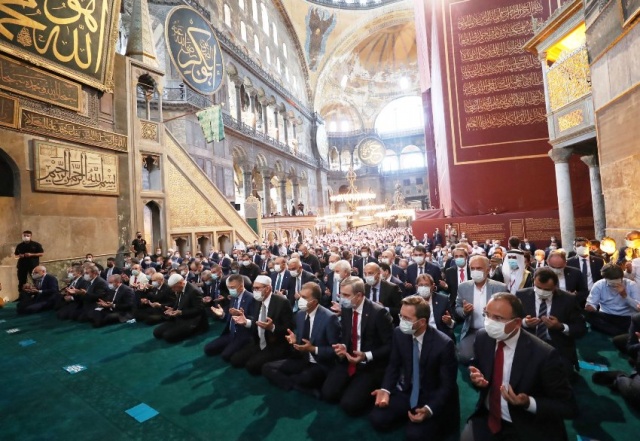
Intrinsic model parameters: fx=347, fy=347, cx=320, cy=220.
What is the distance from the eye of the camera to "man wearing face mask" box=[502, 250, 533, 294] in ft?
13.3

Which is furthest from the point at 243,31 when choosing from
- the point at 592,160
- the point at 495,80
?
the point at 592,160

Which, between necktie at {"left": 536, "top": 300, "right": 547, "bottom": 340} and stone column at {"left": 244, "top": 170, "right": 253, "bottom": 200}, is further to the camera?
stone column at {"left": 244, "top": 170, "right": 253, "bottom": 200}

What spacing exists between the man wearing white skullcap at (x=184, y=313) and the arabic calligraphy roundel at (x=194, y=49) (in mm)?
12433

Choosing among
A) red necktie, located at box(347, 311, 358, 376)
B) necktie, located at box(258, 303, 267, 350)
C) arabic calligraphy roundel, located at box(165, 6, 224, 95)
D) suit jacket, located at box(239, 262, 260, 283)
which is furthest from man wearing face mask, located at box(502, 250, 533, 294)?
arabic calligraphy roundel, located at box(165, 6, 224, 95)

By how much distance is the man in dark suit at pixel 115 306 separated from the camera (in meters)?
5.45

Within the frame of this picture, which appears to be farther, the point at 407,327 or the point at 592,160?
the point at 592,160

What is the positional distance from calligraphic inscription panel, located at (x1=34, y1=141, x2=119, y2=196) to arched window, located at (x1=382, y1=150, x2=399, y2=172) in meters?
30.6

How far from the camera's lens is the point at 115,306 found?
5668 millimetres

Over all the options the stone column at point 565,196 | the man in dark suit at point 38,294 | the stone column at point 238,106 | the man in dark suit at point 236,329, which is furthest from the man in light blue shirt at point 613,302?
the stone column at point 238,106

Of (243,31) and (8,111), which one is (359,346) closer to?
(8,111)

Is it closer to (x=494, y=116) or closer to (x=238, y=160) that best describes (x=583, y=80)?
(x=494, y=116)

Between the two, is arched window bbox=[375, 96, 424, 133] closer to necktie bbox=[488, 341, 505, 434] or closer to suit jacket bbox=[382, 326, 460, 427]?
suit jacket bbox=[382, 326, 460, 427]

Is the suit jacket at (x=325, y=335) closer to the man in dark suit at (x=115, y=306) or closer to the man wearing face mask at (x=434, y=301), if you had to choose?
the man wearing face mask at (x=434, y=301)

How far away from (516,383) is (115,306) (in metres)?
5.84
